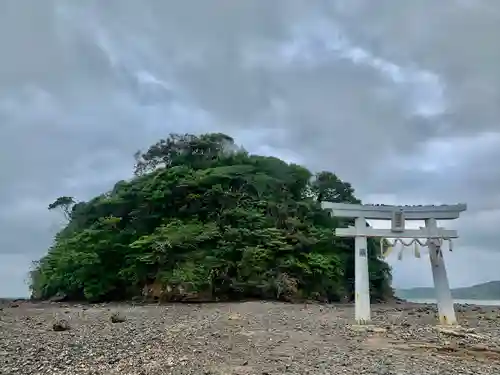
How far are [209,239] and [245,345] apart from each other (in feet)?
41.9

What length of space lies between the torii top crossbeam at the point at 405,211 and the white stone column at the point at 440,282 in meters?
0.25

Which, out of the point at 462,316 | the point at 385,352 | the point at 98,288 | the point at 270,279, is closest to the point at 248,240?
the point at 270,279

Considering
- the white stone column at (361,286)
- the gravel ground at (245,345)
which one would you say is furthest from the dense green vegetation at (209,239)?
the white stone column at (361,286)

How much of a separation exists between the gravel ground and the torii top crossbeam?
9.69 ft

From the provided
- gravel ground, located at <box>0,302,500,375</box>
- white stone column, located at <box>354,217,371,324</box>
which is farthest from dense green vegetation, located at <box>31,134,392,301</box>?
white stone column, located at <box>354,217,371,324</box>

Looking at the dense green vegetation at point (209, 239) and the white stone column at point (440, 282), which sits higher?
the dense green vegetation at point (209, 239)

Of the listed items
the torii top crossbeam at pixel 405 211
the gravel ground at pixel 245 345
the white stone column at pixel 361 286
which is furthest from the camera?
the torii top crossbeam at pixel 405 211

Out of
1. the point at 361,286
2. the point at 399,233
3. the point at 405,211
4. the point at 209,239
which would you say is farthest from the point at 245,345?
the point at 209,239

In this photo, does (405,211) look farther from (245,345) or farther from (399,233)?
(245,345)

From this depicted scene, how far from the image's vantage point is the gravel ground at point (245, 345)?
9461mm

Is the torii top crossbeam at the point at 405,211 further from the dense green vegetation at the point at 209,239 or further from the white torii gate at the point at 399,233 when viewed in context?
the dense green vegetation at the point at 209,239

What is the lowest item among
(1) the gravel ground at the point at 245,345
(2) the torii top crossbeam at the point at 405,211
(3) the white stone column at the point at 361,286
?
(1) the gravel ground at the point at 245,345

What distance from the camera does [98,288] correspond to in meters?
25.4

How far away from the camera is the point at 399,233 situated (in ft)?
49.3
